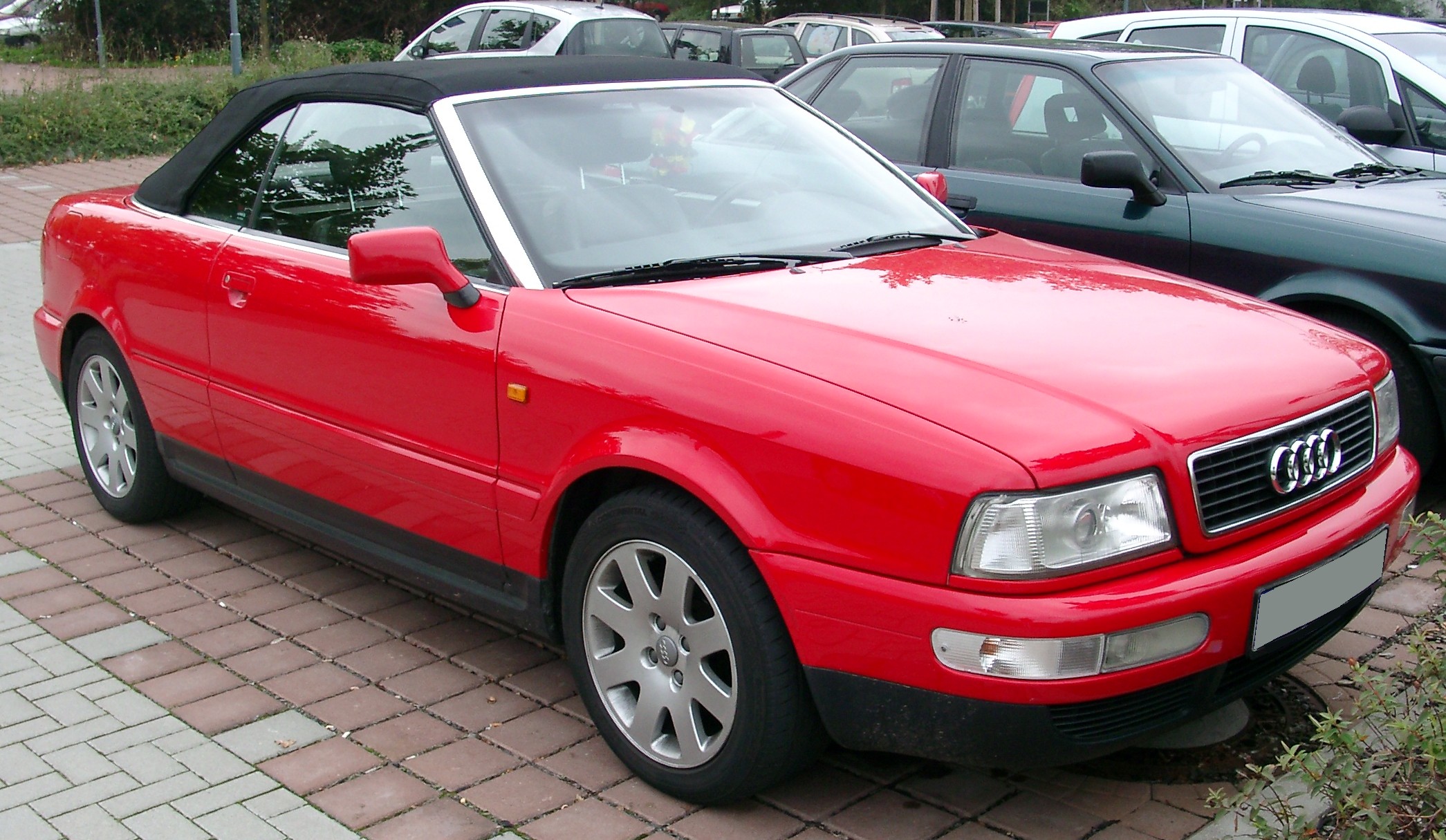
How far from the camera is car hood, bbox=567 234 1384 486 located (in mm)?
2699

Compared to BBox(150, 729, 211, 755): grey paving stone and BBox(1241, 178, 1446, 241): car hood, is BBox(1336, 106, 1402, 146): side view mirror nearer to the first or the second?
BBox(1241, 178, 1446, 241): car hood

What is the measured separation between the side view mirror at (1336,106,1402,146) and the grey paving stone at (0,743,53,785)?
6410 mm

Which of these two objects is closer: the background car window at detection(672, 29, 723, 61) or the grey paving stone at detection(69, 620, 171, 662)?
the grey paving stone at detection(69, 620, 171, 662)

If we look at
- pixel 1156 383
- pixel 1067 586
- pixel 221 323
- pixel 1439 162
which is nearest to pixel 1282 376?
pixel 1156 383

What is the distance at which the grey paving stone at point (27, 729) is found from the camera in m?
3.55

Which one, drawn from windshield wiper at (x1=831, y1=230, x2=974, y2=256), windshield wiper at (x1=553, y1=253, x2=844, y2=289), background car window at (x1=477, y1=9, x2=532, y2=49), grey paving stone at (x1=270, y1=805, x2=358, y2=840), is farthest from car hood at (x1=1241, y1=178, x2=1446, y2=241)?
background car window at (x1=477, y1=9, x2=532, y2=49)

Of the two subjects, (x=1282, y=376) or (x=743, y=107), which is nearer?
(x=1282, y=376)

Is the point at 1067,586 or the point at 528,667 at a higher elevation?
the point at 1067,586

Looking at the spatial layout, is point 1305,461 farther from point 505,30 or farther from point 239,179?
point 505,30

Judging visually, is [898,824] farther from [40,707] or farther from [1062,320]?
[40,707]

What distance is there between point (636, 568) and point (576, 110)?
142cm

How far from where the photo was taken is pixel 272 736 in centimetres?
353

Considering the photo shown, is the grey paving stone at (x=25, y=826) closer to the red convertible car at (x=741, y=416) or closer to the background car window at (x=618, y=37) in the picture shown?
the red convertible car at (x=741, y=416)

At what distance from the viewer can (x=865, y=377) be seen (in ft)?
9.36
